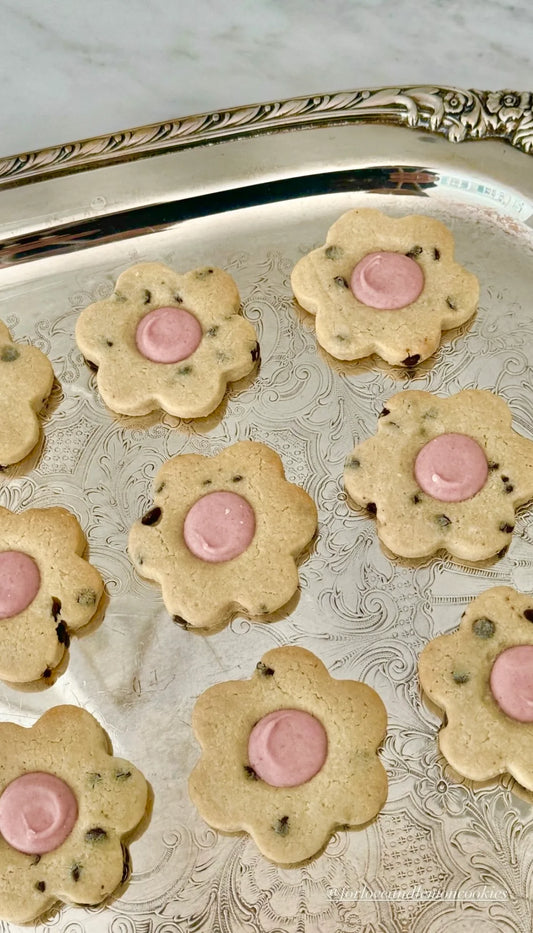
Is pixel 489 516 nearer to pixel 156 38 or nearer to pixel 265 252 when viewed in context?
pixel 265 252

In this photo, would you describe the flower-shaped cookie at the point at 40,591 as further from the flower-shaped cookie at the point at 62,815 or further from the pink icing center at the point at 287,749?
the pink icing center at the point at 287,749

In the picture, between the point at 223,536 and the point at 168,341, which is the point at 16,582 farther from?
the point at 168,341

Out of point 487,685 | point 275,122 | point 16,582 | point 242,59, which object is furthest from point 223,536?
point 242,59

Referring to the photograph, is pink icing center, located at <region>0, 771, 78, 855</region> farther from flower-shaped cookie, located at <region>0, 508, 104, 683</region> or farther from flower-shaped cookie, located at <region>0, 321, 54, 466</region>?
flower-shaped cookie, located at <region>0, 321, 54, 466</region>

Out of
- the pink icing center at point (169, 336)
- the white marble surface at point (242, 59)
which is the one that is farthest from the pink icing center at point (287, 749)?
the white marble surface at point (242, 59)

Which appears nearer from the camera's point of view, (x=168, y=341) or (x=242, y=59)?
(x=168, y=341)
